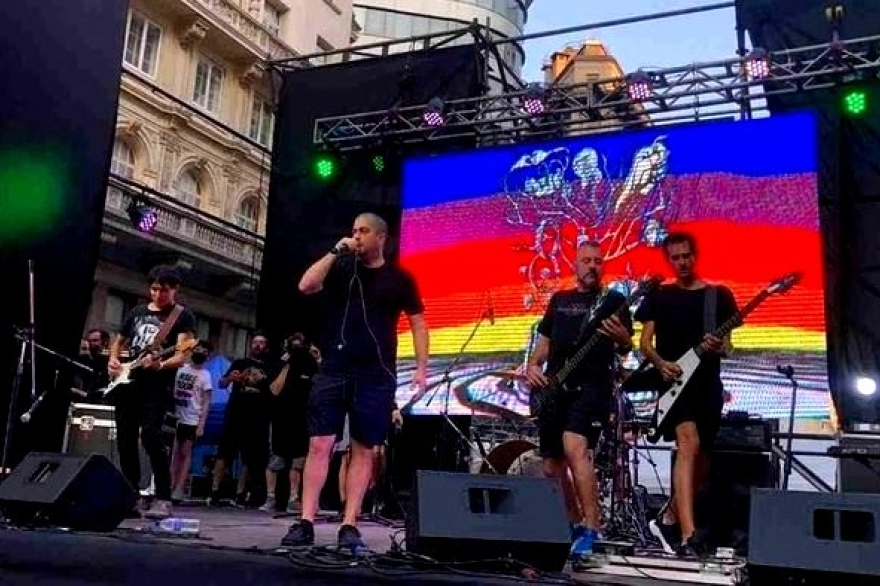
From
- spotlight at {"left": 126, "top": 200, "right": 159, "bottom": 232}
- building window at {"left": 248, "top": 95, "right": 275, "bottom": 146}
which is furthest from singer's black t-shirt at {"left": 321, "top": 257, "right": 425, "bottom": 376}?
building window at {"left": 248, "top": 95, "right": 275, "bottom": 146}

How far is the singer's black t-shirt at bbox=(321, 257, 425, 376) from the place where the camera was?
3.97 m

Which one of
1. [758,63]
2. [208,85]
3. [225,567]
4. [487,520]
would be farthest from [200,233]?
[225,567]

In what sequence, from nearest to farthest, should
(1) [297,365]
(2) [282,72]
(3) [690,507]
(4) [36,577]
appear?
1. (4) [36,577]
2. (3) [690,507]
3. (1) [297,365]
4. (2) [282,72]

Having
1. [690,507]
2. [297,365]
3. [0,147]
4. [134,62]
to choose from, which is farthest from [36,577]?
[134,62]

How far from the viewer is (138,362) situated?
5152 millimetres

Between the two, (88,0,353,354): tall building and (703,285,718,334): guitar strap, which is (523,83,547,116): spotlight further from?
(88,0,353,354): tall building

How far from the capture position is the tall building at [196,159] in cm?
1992

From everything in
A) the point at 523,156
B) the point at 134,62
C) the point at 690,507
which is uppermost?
the point at 134,62

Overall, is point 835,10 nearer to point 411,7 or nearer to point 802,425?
point 802,425

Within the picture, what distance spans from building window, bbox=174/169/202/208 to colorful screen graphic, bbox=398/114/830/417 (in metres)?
13.3

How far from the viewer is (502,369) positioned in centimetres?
914

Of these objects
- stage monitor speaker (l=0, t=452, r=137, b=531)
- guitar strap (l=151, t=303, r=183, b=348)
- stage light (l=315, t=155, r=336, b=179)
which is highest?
stage light (l=315, t=155, r=336, b=179)

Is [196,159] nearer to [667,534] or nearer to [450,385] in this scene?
[450,385]

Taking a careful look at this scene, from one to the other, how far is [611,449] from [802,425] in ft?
10.9
